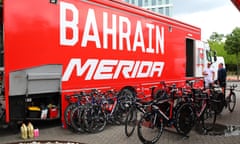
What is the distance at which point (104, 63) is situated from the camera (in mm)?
7590

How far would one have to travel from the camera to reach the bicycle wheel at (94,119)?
675 centimetres

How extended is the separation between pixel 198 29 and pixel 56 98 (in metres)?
8.36

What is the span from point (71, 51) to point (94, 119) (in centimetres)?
173

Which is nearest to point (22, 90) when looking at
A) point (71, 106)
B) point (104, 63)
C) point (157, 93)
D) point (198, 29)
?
point (71, 106)

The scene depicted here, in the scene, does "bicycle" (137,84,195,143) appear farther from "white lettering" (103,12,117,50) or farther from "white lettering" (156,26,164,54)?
"white lettering" (156,26,164,54)

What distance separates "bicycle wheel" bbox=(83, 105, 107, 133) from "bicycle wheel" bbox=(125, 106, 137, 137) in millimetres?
783

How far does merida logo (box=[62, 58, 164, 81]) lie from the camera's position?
690cm

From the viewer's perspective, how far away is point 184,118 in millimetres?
6391

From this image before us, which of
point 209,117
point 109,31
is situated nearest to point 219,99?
point 209,117

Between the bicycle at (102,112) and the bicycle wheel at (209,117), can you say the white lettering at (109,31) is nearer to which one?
the bicycle at (102,112)

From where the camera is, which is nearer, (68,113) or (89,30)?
(68,113)

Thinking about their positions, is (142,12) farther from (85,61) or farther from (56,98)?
(56,98)

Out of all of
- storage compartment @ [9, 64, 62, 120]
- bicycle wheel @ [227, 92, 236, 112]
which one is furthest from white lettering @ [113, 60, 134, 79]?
bicycle wheel @ [227, 92, 236, 112]

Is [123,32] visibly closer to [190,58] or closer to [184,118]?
[184,118]
